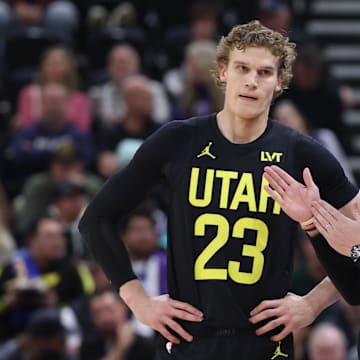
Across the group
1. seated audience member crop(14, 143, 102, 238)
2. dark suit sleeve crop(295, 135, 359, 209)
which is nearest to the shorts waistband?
dark suit sleeve crop(295, 135, 359, 209)

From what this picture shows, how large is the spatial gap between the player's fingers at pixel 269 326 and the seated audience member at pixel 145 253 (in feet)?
11.6

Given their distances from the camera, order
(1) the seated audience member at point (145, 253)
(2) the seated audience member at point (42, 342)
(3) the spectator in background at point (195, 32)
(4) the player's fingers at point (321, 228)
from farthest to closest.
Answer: (3) the spectator in background at point (195, 32), (1) the seated audience member at point (145, 253), (2) the seated audience member at point (42, 342), (4) the player's fingers at point (321, 228)

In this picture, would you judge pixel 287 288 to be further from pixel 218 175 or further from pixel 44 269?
pixel 44 269

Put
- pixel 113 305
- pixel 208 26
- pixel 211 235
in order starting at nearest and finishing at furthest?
pixel 211 235 < pixel 113 305 < pixel 208 26

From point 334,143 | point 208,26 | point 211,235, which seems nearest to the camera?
point 211,235

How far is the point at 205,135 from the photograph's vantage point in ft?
14.5

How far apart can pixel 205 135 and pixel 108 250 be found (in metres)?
0.59

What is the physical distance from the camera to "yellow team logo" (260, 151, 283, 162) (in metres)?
4.36

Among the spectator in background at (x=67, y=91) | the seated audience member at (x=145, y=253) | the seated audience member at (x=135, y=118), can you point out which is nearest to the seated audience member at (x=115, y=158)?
the seated audience member at (x=135, y=118)

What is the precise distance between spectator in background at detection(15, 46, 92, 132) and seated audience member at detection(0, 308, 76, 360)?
122 inches

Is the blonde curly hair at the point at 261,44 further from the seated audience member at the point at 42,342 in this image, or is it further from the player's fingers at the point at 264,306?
the seated audience member at the point at 42,342

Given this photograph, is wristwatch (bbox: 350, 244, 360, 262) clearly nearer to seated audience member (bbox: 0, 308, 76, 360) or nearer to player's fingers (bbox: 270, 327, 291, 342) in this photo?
player's fingers (bbox: 270, 327, 291, 342)

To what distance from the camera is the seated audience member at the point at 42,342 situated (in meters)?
7.21

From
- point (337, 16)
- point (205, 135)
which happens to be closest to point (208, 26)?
point (337, 16)
